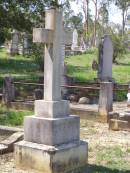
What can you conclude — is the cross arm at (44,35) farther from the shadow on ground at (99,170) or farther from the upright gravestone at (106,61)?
the upright gravestone at (106,61)

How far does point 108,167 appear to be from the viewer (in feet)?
25.6

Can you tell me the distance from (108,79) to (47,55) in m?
11.6

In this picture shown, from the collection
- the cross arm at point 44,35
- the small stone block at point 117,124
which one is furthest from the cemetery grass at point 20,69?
the cross arm at point 44,35

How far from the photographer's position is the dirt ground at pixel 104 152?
25.2 feet

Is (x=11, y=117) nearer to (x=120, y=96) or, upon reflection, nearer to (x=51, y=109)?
(x=51, y=109)

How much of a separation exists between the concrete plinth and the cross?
2.54 feet

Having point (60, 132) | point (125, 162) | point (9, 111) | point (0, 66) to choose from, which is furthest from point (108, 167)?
point (0, 66)

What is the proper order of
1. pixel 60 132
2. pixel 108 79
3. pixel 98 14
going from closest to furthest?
pixel 60 132
pixel 108 79
pixel 98 14

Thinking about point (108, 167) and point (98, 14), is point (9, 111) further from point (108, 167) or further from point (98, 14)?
Result: point (98, 14)

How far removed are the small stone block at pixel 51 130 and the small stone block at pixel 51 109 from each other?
0.31ft

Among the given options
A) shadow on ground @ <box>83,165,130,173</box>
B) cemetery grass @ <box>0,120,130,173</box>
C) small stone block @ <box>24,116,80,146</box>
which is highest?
small stone block @ <box>24,116,80,146</box>

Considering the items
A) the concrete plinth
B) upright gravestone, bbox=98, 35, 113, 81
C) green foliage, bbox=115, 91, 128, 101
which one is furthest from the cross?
upright gravestone, bbox=98, 35, 113, 81

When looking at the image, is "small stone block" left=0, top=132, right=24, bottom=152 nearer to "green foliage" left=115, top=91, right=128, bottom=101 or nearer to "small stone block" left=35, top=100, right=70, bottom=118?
"small stone block" left=35, top=100, right=70, bottom=118

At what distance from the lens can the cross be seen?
738 cm
